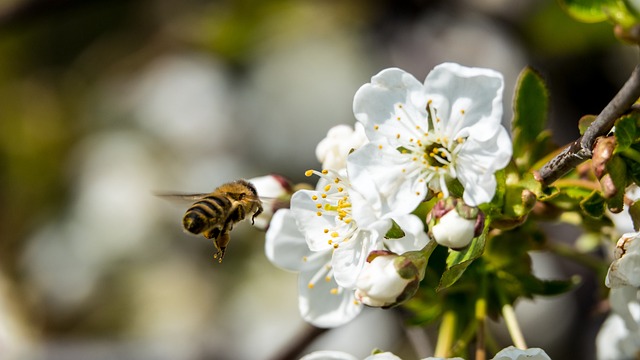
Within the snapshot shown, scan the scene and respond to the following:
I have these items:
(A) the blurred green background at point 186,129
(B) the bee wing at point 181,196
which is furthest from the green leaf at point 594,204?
(A) the blurred green background at point 186,129

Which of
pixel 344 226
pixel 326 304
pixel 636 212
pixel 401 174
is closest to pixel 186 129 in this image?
pixel 326 304

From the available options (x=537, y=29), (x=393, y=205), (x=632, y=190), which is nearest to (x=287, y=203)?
(x=393, y=205)

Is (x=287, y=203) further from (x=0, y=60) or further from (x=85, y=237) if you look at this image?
(x=0, y=60)

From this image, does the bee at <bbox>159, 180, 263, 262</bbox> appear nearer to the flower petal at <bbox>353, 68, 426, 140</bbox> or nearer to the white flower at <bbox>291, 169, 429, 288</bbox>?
the white flower at <bbox>291, 169, 429, 288</bbox>

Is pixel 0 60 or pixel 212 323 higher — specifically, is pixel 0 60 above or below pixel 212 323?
above

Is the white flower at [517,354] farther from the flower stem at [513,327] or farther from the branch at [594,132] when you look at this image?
the branch at [594,132]

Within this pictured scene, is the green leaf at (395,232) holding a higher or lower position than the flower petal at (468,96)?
lower
